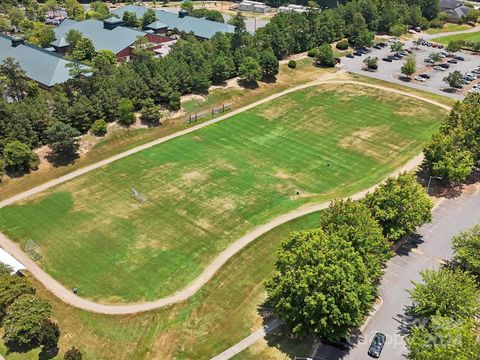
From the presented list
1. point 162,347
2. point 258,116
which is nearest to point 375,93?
point 258,116

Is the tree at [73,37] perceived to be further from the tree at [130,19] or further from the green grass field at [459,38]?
Answer: the green grass field at [459,38]

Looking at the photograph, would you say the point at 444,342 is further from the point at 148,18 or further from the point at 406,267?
the point at 148,18

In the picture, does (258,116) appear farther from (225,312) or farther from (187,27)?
(187,27)

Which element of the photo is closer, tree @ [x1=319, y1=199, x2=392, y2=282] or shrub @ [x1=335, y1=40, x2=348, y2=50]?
tree @ [x1=319, y1=199, x2=392, y2=282]

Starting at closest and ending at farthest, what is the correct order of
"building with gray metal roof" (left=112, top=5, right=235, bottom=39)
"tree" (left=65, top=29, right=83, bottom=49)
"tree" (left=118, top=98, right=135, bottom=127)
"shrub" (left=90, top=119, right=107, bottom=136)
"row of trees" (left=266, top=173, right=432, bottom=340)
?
"row of trees" (left=266, top=173, right=432, bottom=340)
"shrub" (left=90, top=119, right=107, bottom=136)
"tree" (left=118, top=98, right=135, bottom=127)
"tree" (left=65, top=29, right=83, bottom=49)
"building with gray metal roof" (left=112, top=5, right=235, bottom=39)

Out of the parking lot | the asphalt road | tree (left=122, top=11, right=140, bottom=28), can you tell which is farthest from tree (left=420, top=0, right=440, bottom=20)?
the asphalt road

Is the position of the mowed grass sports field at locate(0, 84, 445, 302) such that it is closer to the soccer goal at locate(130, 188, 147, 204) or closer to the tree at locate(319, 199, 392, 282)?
the soccer goal at locate(130, 188, 147, 204)

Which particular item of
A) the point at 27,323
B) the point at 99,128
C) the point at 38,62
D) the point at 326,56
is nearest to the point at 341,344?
the point at 27,323
